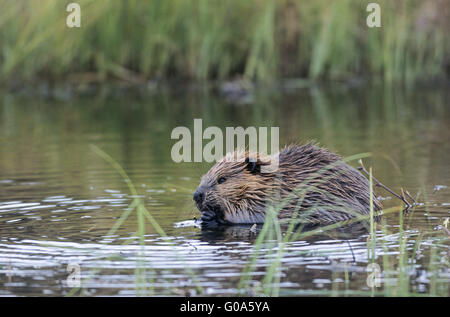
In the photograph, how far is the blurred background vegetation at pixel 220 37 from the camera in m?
15.3

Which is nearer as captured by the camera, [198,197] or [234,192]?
[198,197]

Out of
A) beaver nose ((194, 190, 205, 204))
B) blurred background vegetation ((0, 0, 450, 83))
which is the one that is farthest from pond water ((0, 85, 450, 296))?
blurred background vegetation ((0, 0, 450, 83))

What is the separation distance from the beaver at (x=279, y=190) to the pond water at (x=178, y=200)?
260mm

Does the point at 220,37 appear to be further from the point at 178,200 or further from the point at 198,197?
the point at 198,197

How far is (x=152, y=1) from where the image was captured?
51.1 ft

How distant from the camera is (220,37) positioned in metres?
15.6

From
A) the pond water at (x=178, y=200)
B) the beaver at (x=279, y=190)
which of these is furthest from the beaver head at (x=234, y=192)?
the pond water at (x=178, y=200)

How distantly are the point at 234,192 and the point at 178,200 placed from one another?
2.22 feet

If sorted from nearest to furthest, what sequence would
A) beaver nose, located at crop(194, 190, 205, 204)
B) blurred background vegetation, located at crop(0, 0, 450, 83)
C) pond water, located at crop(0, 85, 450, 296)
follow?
pond water, located at crop(0, 85, 450, 296) → beaver nose, located at crop(194, 190, 205, 204) → blurred background vegetation, located at crop(0, 0, 450, 83)

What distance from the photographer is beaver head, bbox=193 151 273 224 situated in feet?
20.7

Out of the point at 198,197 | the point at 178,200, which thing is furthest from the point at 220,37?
the point at 198,197

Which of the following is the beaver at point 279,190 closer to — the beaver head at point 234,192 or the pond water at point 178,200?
the beaver head at point 234,192

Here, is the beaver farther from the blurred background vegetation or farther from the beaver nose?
the blurred background vegetation
